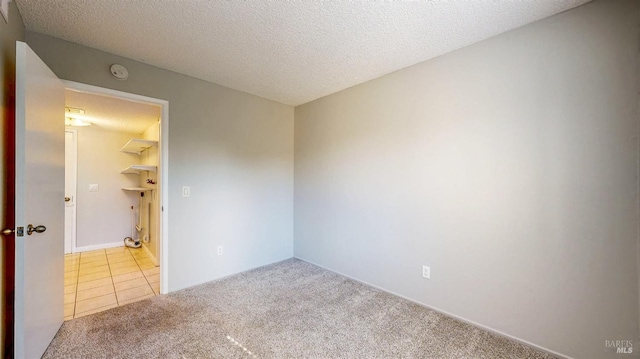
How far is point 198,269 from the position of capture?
2.86 metres

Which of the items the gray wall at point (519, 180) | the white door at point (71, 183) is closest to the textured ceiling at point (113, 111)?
the white door at point (71, 183)

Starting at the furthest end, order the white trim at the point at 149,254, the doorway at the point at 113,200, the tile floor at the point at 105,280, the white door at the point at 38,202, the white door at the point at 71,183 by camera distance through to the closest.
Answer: the white door at the point at 71,183 < the white trim at the point at 149,254 < the doorway at the point at 113,200 < the tile floor at the point at 105,280 < the white door at the point at 38,202

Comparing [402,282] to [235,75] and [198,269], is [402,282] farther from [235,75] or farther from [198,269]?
[235,75]

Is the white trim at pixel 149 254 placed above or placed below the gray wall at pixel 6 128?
below

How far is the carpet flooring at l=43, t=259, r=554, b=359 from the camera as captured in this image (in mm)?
1764

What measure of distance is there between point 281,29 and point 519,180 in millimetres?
2146

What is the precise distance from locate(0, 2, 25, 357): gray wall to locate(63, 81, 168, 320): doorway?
3.05ft

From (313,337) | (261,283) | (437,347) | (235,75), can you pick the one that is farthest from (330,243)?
(235,75)

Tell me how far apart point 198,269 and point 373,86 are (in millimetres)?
2911

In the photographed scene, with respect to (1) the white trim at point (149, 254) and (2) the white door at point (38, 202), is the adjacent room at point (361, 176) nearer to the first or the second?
(2) the white door at point (38, 202)

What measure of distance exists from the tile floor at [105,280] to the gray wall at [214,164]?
531 mm

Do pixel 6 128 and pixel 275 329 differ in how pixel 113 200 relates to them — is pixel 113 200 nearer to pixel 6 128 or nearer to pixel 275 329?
pixel 6 128

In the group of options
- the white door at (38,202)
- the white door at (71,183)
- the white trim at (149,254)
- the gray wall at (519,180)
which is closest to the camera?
the white door at (38,202)

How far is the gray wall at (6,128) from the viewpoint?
1422 mm
